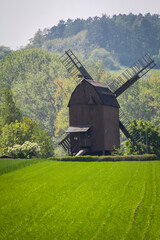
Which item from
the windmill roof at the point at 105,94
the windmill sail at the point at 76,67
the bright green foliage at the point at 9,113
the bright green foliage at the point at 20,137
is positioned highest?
the windmill sail at the point at 76,67

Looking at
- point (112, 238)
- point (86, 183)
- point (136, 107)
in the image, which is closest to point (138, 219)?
point (112, 238)

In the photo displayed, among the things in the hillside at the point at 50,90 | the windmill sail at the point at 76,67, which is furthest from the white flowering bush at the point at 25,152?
the hillside at the point at 50,90

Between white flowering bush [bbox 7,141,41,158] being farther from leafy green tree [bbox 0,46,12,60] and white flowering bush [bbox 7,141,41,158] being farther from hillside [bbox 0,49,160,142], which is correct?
leafy green tree [bbox 0,46,12,60]

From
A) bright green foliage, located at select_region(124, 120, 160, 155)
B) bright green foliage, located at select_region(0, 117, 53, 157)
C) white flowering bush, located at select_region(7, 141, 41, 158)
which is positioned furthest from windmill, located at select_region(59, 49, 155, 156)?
bright green foliage, located at select_region(0, 117, 53, 157)

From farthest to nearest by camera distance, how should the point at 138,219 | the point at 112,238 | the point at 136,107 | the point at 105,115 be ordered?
the point at 136,107 < the point at 105,115 < the point at 138,219 < the point at 112,238

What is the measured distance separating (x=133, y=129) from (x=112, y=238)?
136 feet

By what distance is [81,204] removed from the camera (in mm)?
27578

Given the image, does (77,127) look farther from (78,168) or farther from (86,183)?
(86,183)

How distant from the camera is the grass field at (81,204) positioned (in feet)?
74.5

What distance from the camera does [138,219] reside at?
2422cm

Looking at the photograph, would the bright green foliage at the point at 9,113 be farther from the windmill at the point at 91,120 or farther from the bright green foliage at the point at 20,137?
the windmill at the point at 91,120

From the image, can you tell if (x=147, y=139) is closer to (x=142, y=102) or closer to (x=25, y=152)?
(x=25, y=152)

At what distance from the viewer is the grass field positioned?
74.5 ft

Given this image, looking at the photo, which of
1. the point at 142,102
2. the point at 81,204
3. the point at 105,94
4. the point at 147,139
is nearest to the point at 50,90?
the point at 142,102
